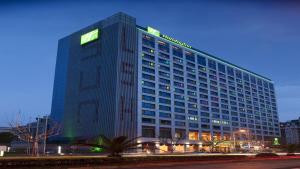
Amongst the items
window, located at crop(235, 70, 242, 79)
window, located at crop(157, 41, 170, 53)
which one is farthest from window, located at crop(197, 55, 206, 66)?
window, located at crop(235, 70, 242, 79)

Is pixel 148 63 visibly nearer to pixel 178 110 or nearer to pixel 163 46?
pixel 163 46

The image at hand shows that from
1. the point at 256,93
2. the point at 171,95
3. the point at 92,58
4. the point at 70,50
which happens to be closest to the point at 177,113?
the point at 171,95

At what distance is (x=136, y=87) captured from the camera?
4786 inches

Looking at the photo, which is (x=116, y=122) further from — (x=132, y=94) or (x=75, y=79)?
(x=75, y=79)

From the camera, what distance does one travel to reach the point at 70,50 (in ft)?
490

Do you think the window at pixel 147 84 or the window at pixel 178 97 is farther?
the window at pixel 178 97

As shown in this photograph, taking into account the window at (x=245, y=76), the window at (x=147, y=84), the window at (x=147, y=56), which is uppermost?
the window at (x=245, y=76)

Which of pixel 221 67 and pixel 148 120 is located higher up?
pixel 221 67

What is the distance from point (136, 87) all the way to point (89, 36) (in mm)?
36083

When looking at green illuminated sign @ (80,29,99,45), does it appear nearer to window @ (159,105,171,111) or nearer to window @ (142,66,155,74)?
window @ (142,66,155,74)

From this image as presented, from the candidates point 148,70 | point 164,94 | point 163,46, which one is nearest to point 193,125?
point 164,94

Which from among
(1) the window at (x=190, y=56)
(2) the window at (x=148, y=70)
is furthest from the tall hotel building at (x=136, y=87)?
(1) the window at (x=190, y=56)

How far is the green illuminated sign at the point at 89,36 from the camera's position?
133425 mm

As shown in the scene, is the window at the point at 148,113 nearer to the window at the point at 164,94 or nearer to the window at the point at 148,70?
the window at the point at 164,94
